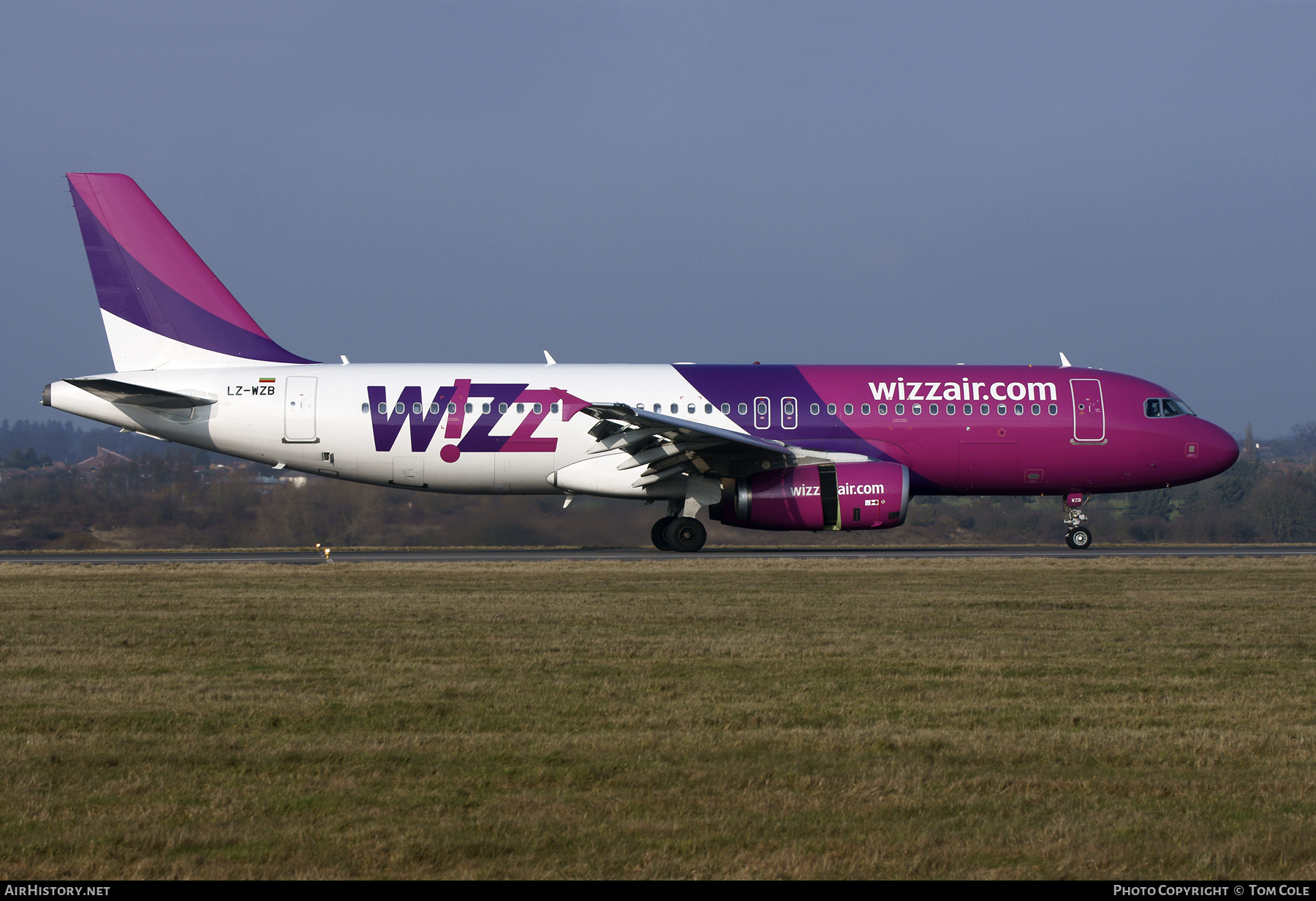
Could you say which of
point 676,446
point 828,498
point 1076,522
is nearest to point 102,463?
point 676,446

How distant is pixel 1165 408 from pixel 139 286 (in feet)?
68.6

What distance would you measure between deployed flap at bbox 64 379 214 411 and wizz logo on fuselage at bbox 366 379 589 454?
3.35 metres

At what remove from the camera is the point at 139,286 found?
24656mm

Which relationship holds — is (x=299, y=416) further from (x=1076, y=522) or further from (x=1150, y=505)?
(x=1150, y=505)

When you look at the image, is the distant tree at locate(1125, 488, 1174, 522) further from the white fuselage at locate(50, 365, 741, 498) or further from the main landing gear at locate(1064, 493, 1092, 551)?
the white fuselage at locate(50, 365, 741, 498)

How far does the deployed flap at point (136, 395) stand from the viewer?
75.0 feet

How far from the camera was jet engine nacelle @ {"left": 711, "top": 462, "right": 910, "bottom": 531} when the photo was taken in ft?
74.5

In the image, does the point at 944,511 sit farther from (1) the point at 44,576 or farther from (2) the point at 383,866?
(2) the point at 383,866

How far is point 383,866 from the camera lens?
4848 millimetres

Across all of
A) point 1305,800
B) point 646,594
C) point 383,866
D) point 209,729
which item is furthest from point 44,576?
point 1305,800

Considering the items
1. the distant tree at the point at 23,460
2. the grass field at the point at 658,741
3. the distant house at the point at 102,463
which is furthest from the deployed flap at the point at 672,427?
the distant tree at the point at 23,460

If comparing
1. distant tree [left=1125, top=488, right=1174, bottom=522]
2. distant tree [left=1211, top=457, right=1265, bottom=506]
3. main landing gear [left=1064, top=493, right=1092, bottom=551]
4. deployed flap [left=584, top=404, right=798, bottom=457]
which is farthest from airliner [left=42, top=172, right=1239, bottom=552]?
distant tree [left=1211, top=457, right=1265, bottom=506]

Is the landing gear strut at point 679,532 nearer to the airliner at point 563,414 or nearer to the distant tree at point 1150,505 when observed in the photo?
the airliner at point 563,414

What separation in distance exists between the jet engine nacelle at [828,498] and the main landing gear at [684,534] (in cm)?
168
